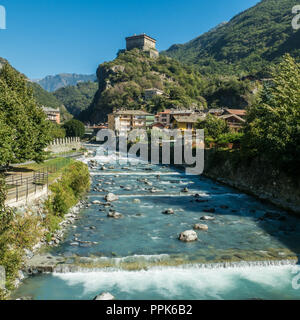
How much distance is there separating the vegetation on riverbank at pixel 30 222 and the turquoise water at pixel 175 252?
51.4 inches

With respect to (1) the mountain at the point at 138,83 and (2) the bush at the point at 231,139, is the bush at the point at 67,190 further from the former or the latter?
(1) the mountain at the point at 138,83

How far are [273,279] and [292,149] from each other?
13.3 m

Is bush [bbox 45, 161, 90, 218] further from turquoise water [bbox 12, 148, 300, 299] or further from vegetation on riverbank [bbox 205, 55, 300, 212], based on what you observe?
vegetation on riverbank [bbox 205, 55, 300, 212]

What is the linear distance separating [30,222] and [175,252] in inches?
350

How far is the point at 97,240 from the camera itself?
18.9 metres

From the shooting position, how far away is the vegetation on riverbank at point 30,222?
13.1 metres

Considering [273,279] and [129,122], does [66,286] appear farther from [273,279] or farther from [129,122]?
[129,122]

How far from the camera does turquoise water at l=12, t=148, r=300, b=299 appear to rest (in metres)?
13.5

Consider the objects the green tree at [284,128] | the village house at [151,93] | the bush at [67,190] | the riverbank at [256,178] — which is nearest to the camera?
the bush at [67,190]

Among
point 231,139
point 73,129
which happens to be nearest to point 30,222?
point 231,139

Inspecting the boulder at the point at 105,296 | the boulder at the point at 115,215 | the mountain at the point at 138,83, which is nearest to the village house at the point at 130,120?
the mountain at the point at 138,83

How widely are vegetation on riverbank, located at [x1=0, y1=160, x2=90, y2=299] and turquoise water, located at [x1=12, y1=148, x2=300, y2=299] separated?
131cm

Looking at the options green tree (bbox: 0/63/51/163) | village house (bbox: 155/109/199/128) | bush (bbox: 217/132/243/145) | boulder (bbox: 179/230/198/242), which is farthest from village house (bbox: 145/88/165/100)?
boulder (bbox: 179/230/198/242)
